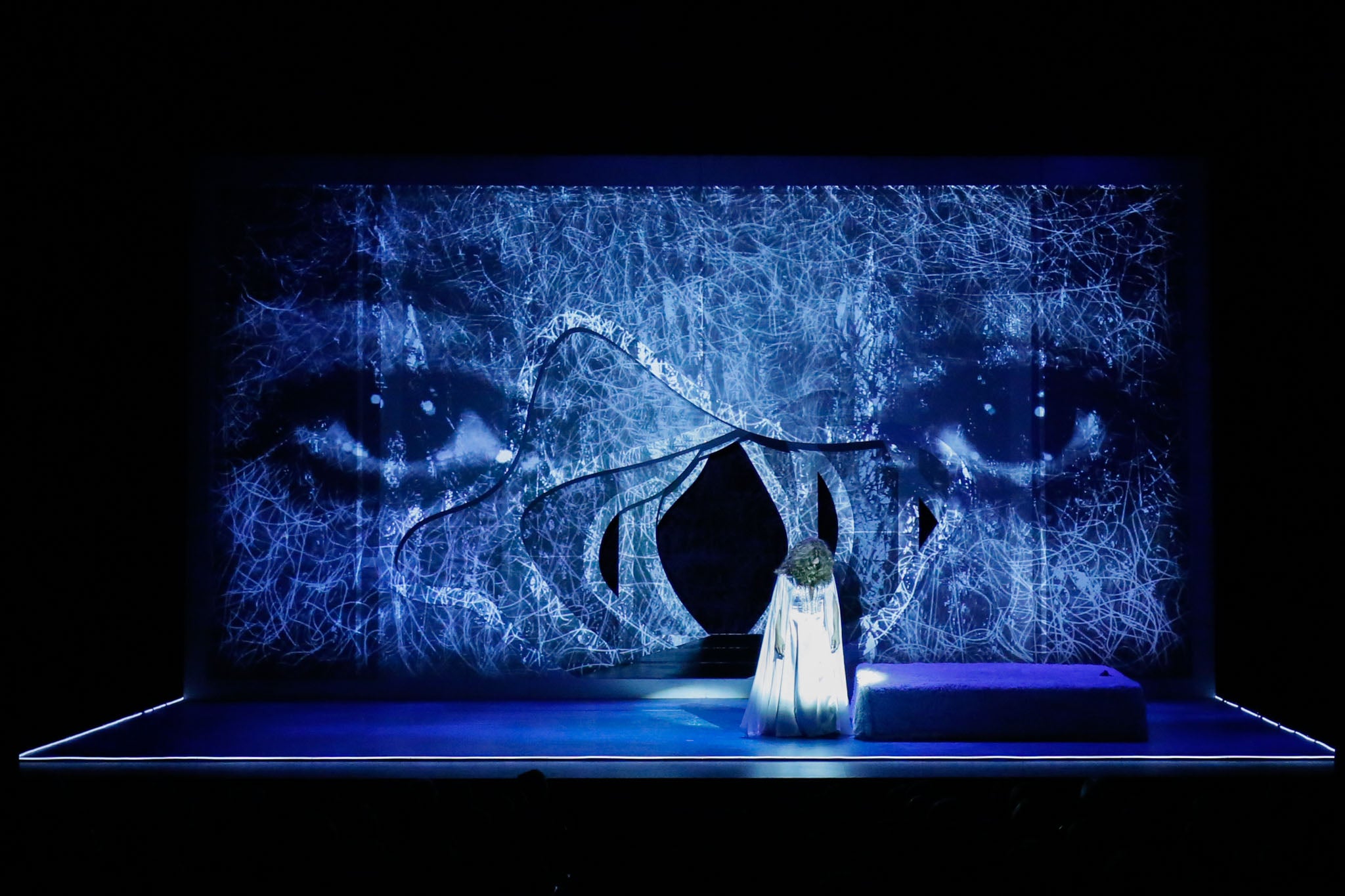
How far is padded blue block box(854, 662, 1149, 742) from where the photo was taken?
524 cm

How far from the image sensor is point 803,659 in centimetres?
545

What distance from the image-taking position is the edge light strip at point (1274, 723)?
17.1 feet

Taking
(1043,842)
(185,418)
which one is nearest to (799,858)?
(1043,842)

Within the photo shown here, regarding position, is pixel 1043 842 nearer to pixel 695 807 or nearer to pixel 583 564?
pixel 695 807

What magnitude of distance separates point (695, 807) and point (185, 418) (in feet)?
14.7

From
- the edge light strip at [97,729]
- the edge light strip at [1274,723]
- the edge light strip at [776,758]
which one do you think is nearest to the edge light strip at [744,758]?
the edge light strip at [776,758]

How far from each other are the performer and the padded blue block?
0.17 m

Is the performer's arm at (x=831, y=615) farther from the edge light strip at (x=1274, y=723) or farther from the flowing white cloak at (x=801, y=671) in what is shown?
the edge light strip at (x=1274, y=723)

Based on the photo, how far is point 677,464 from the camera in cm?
665

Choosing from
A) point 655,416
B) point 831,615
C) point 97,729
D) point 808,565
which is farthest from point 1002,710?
point 97,729

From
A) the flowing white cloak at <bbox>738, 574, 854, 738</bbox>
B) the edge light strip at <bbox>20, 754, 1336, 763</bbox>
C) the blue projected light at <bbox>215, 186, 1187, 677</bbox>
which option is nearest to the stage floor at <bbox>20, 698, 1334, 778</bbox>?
the edge light strip at <bbox>20, 754, 1336, 763</bbox>

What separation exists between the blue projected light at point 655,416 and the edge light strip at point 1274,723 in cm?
32

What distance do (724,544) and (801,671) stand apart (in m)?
1.35

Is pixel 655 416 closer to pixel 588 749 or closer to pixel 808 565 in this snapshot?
pixel 808 565
